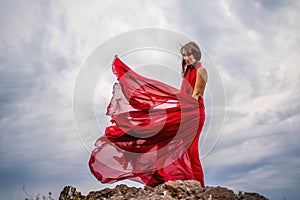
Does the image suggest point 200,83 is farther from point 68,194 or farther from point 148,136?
point 68,194

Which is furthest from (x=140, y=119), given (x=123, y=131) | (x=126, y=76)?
(x=126, y=76)

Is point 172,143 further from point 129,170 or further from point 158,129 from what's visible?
point 129,170

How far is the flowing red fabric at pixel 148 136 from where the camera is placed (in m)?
10.2

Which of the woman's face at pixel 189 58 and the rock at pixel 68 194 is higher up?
the woman's face at pixel 189 58

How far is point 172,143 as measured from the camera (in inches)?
407

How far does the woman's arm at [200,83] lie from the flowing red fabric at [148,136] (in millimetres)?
157

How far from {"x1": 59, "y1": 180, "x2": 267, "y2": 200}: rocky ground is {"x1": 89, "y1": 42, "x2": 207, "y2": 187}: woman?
0.45 m

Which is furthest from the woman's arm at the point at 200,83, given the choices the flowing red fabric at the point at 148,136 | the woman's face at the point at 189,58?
the woman's face at the point at 189,58

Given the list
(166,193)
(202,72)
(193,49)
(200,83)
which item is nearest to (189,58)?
(193,49)

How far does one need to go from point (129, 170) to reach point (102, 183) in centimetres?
77

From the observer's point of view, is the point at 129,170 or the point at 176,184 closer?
the point at 176,184

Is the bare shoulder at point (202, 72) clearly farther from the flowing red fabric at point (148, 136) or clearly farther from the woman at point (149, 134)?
the flowing red fabric at point (148, 136)

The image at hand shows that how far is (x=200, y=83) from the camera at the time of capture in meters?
10.7

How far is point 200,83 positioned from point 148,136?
197 cm
